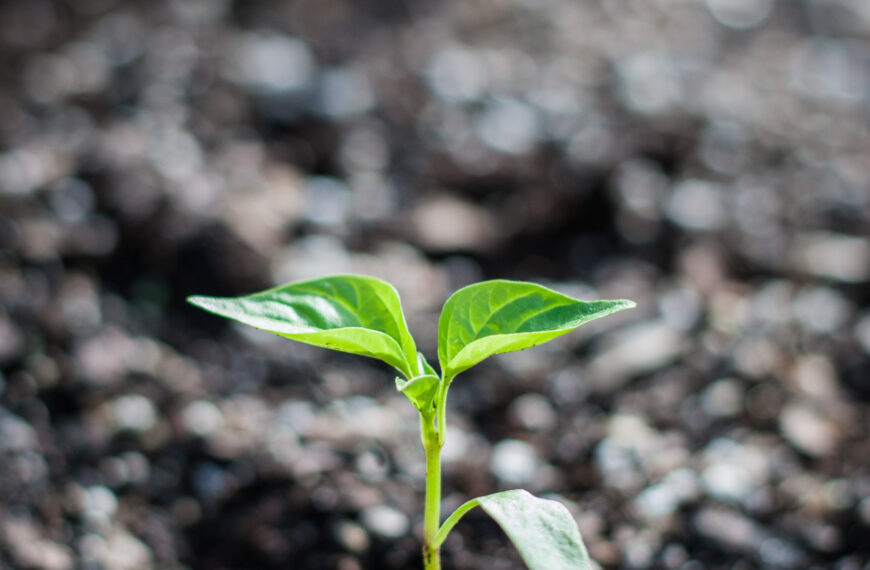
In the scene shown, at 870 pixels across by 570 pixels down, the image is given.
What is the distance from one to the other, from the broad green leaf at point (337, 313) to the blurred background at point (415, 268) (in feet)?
1.46

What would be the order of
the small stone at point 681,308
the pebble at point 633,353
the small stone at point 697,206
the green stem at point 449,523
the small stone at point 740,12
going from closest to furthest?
1. the green stem at point 449,523
2. the pebble at point 633,353
3. the small stone at point 681,308
4. the small stone at point 697,206
5. the small stone at point 740,12

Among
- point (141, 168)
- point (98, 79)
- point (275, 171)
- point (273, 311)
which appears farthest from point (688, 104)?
point (273, 311)

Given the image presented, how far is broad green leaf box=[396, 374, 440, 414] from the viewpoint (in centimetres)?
71

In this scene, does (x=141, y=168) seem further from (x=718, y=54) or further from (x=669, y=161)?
(x=718, y=54)

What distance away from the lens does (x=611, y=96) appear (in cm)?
230

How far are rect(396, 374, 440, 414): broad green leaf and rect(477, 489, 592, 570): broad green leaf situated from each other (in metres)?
0.11

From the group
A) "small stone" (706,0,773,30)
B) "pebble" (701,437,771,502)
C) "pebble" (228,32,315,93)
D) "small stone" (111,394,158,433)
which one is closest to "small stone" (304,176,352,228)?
"pebble" (228,32,315,93)

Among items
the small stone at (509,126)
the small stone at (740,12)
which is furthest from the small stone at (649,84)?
the small stone at (740,12)

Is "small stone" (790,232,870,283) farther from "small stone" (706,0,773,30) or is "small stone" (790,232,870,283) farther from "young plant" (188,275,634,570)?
"small stone" (706,0,773,30)

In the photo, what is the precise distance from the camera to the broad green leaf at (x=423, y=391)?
0.71 meters

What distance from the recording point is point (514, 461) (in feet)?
4.12

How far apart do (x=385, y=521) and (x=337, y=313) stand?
0.46m

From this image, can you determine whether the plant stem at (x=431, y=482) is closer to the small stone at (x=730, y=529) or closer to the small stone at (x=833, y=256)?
the small stone at (x=730, y=529)

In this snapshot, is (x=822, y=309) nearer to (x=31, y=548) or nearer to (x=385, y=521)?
(x=385, y=521)
